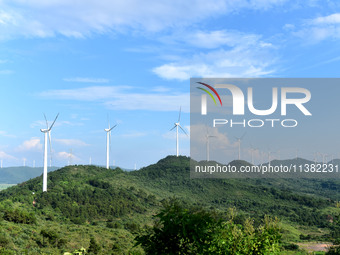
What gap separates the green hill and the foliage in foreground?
2917 cm

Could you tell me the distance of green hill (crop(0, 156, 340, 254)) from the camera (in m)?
57.1

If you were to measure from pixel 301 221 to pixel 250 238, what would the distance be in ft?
387

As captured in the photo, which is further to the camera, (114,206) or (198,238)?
(114,206)

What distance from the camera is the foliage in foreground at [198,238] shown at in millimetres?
12992

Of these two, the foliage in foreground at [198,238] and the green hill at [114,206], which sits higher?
the foliage in foreground at [198,238]

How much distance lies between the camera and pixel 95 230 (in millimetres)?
69188

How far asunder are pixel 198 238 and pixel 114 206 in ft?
325

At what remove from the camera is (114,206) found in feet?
355

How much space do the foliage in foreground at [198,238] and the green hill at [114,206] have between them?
95.7 feet

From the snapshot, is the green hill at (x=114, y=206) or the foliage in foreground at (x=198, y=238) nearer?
the foliage in foreground at (x=198, y=238)

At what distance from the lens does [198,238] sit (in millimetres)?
12984

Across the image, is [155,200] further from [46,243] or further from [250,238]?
[250,238]

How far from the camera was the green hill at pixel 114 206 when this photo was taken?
57.1 metres

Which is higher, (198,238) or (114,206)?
(198,238)
